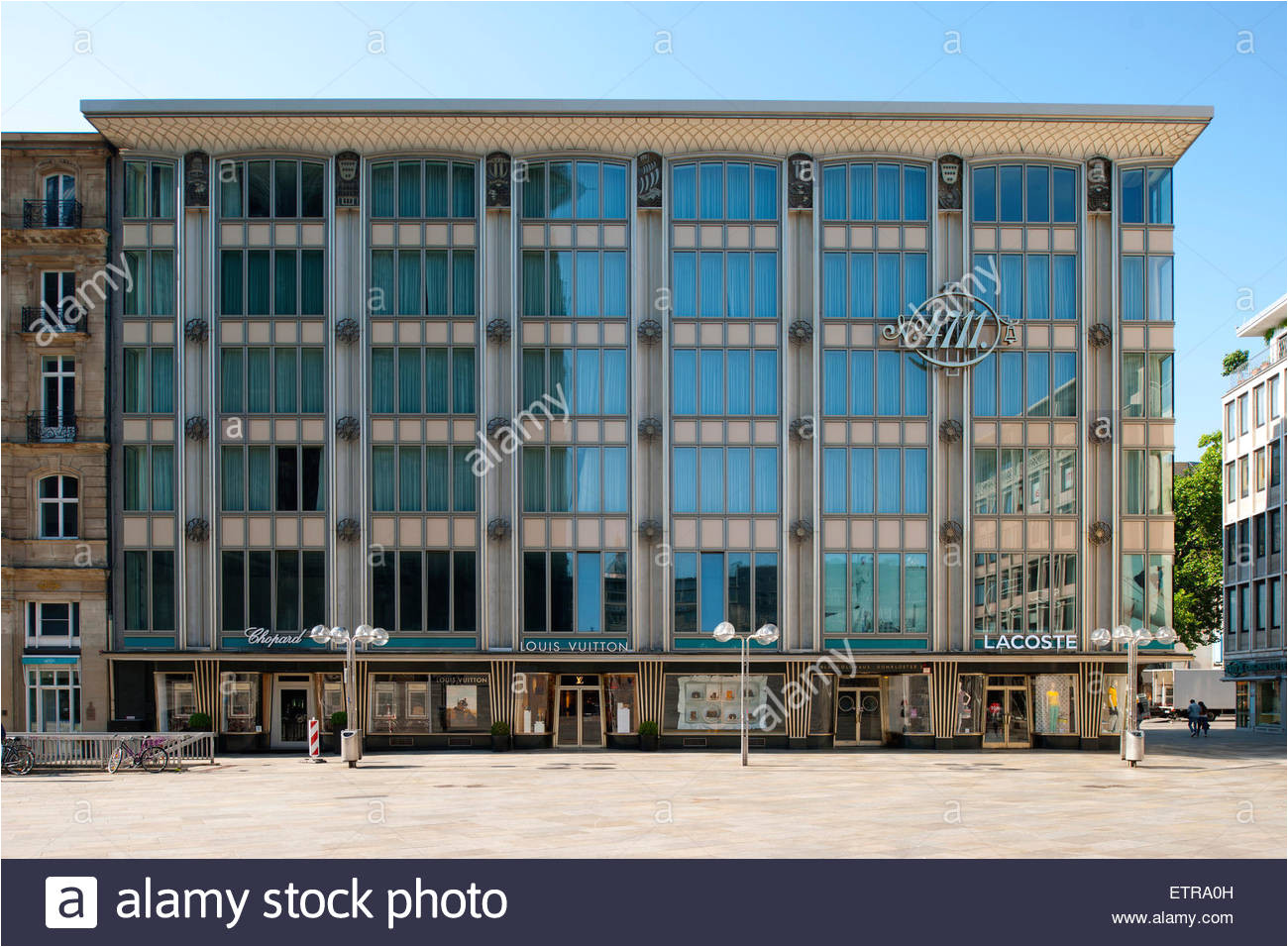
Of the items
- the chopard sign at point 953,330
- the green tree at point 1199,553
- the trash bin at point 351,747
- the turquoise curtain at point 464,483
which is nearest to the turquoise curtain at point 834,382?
the chopard sign at point 953,330

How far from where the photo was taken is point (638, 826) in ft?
68.9

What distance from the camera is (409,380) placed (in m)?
41.7

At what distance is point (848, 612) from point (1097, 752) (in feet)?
30.0

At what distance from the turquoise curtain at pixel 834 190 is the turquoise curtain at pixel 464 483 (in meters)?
14.6

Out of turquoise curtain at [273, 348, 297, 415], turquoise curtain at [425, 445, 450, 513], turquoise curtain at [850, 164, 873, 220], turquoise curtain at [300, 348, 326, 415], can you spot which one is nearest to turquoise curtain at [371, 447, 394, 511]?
turquoise curtain at [425, 445, 450, 513]

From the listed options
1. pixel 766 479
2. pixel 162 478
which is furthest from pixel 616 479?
pixel 162 478

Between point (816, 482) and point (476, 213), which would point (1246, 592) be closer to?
point (816, 482)

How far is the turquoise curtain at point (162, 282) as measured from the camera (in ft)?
137

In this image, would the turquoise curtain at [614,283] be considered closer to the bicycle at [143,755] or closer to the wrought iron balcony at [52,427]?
the wrought iron balcony at [52,427]

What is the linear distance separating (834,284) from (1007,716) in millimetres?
15698

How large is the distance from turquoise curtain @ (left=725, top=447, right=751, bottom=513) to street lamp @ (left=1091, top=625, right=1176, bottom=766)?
1177 centimetres

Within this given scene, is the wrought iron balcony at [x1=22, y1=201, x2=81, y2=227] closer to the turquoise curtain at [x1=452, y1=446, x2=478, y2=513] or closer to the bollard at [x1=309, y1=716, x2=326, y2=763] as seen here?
the turquoise curtain at [x1=452, y1=446, x2=478, y2=513]

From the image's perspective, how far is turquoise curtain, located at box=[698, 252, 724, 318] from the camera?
137ft

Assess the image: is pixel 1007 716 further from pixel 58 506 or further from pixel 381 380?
pixel 58 506
